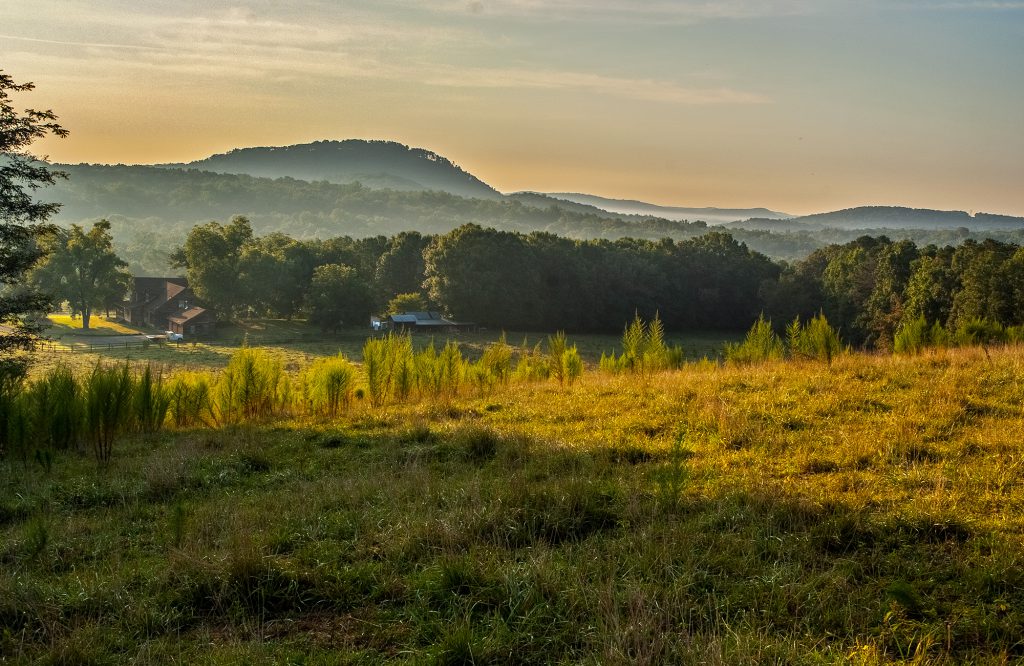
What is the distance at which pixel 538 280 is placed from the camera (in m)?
67.1

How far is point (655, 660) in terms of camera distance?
3.37 metres

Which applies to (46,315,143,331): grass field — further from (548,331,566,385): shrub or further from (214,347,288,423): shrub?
(548,331,566,385): shrub

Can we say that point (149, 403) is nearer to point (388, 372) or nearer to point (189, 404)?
point (189, 404)

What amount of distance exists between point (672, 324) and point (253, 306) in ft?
→ 144

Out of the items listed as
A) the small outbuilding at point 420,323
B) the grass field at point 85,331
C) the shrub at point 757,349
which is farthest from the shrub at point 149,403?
the grass field at point 85,331

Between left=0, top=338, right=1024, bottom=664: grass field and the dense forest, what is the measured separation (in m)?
51.9

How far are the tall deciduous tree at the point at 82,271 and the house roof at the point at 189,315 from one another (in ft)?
22.4

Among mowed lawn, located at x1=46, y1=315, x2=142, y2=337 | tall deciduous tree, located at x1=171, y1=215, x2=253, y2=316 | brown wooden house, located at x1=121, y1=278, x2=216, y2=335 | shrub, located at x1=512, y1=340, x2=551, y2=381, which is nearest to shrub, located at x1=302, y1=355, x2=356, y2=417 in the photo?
shrub, located at x1=512, y1=340, x2=551, y2=381

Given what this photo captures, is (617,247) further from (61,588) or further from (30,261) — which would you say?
(61,588)

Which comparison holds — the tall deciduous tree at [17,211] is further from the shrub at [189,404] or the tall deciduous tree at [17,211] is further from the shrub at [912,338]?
the shrub at [912,338]

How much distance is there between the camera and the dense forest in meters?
61.8

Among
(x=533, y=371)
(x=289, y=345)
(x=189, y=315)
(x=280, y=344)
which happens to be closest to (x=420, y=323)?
(x=289, y=345)

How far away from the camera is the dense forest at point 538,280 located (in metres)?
61.8

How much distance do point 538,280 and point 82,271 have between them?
43101 mm
